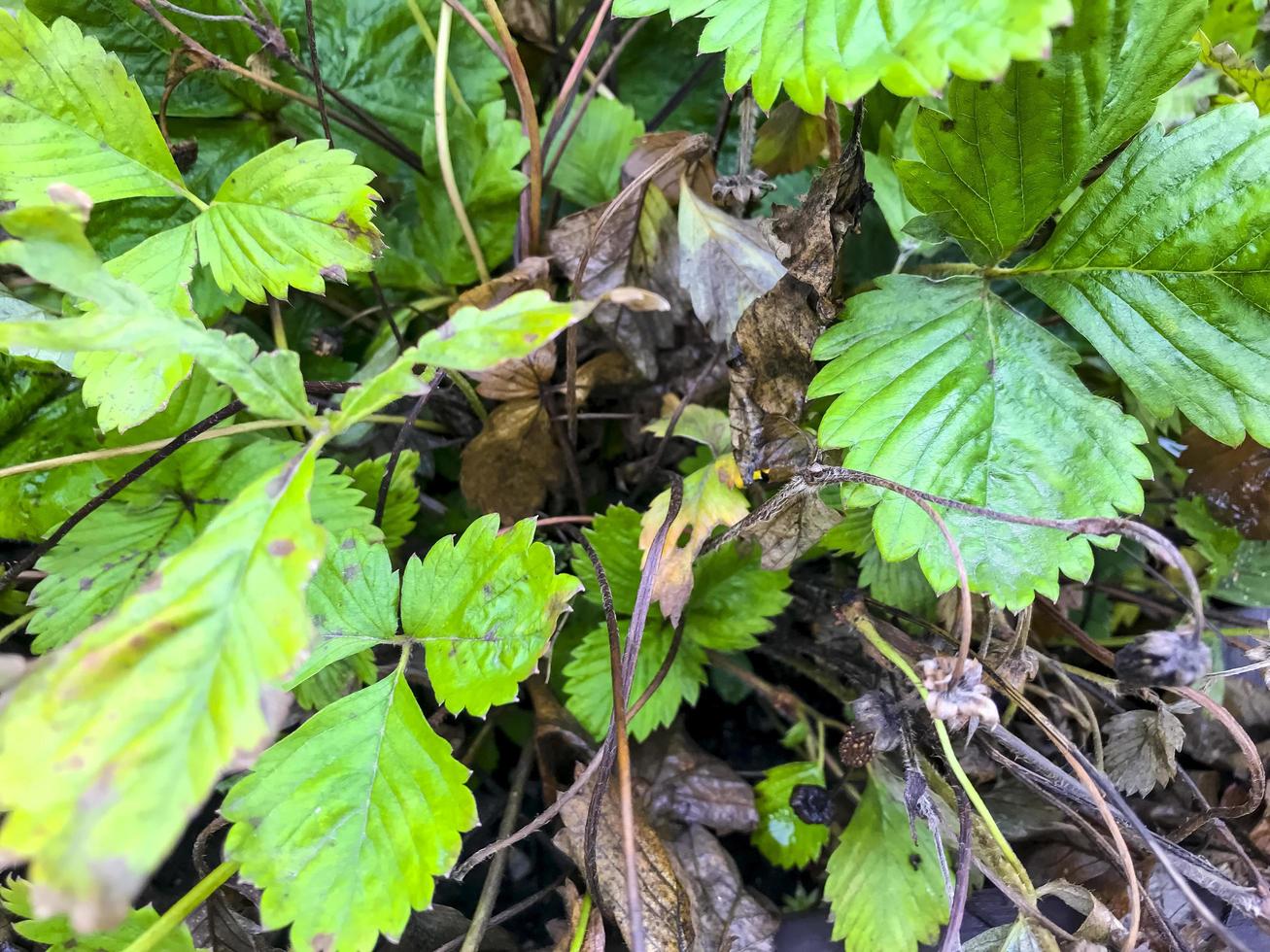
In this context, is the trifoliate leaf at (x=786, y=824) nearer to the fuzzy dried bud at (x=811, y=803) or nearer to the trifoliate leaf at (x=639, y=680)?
the fuzzy dried bud at (x=811, y=803)

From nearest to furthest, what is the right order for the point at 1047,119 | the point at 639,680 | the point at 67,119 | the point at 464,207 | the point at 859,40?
the point at 859,40 → the point at 1047,119 → the point at 67,119 → the point at 639,680 → the point at 464,207

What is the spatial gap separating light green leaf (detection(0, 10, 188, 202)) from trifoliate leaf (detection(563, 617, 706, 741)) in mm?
753

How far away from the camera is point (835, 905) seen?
964mm

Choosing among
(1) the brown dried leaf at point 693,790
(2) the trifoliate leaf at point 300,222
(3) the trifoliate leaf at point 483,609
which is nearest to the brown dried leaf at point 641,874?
(1) the brown dried leaf at point 693,790

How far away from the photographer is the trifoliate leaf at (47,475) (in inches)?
37.3

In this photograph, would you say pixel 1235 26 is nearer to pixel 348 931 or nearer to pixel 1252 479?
pixel 1252 479

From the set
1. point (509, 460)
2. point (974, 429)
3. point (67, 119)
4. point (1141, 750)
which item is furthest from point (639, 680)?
point (67, 119)

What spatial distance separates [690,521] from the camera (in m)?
0.91

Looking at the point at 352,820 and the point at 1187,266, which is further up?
the point at 1187,266

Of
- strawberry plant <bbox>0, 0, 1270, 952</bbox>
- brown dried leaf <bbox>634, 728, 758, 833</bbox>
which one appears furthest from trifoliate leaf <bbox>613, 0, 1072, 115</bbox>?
brown dried leaf <bbox>634, 728, 758, 833</bbox>

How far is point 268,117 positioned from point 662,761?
1090 millimetres

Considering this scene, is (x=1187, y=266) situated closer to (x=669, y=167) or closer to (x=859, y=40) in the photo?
(x=859, y=40)

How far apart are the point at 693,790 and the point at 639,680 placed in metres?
0.21

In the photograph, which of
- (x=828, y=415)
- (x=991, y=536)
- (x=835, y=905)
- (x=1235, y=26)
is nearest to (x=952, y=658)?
(x=991, y=536)
